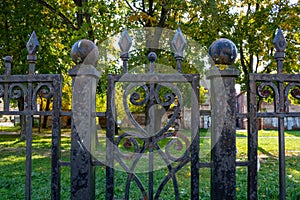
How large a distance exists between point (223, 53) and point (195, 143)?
0.79 metres

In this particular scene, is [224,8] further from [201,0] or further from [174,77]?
[174,77]

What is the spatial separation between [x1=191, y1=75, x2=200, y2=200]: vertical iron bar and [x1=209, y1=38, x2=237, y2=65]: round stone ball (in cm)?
23

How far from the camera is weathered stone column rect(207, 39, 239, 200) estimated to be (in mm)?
2307

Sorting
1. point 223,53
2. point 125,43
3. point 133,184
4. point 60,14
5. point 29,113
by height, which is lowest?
point 133,184

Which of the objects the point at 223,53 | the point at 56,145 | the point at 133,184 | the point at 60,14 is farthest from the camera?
the point at 60,14

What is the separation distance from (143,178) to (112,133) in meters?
3.41

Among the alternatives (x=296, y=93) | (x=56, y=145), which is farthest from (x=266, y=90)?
(x=56, y=145)

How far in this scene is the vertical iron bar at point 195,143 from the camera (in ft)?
7.57

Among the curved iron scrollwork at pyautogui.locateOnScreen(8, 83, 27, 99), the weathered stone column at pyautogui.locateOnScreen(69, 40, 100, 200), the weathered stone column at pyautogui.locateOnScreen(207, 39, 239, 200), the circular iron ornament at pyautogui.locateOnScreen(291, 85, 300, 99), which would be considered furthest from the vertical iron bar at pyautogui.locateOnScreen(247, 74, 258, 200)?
the curved iron scrollwork at pyautogui.locateOnScreen(8, 83, 27, 99)

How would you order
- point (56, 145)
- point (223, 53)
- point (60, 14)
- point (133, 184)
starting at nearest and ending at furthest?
point (223, 53) < point (56, 145) < point (133, 184) < point (60, 14)

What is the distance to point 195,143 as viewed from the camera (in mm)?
2336

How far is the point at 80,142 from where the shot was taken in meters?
2.38

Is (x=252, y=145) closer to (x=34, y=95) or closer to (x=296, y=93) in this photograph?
(x=296, y=93)

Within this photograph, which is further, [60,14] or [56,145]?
[60,14]
